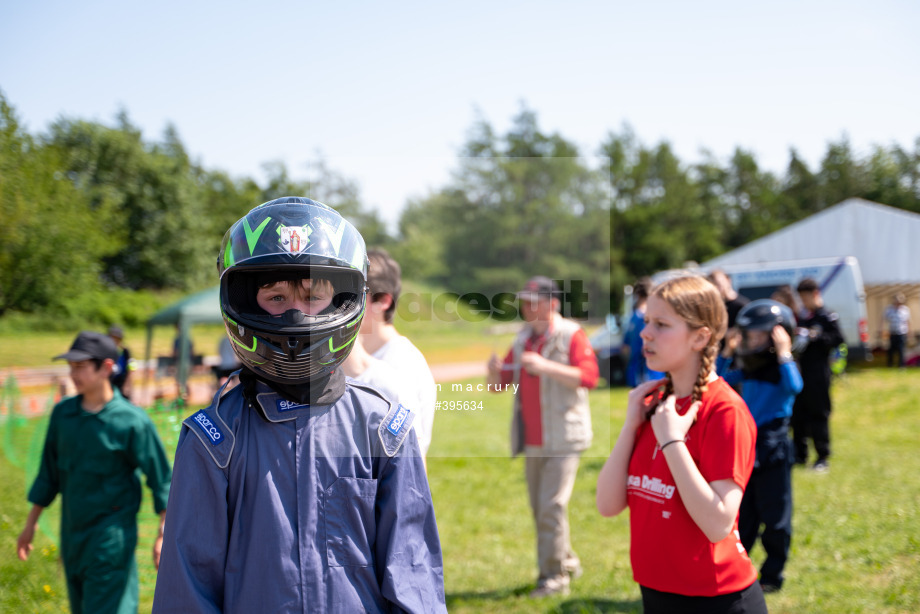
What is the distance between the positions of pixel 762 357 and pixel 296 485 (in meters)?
4.10

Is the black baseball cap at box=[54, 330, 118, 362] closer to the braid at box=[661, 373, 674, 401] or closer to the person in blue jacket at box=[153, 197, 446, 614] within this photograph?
the person in blue jacket at box=[153, 197, 446, 614]

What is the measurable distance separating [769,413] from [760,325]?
0.65 metres

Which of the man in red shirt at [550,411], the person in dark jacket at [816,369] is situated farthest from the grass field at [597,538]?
the person in dark jacket at [816,369]

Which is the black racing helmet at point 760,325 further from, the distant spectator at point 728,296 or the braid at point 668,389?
the braid at point 668,389

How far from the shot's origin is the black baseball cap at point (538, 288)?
5102mm

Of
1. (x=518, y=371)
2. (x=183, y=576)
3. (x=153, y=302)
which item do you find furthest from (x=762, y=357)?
(x=153, y=302)

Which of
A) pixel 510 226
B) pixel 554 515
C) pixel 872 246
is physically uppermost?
pixel 872 246

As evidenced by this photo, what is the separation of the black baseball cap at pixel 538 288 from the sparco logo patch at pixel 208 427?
3.49 m

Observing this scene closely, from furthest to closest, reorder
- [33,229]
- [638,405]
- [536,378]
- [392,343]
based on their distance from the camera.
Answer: [33,229] < [536,378] < [392,343] < [638,405]

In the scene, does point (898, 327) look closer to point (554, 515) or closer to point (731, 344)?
point (731, 344)

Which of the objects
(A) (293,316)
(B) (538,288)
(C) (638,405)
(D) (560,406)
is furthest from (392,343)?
(D) (560,406)

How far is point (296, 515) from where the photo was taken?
5.83 ft

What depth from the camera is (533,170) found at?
4785 mm

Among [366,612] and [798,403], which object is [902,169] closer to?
[798,403]
